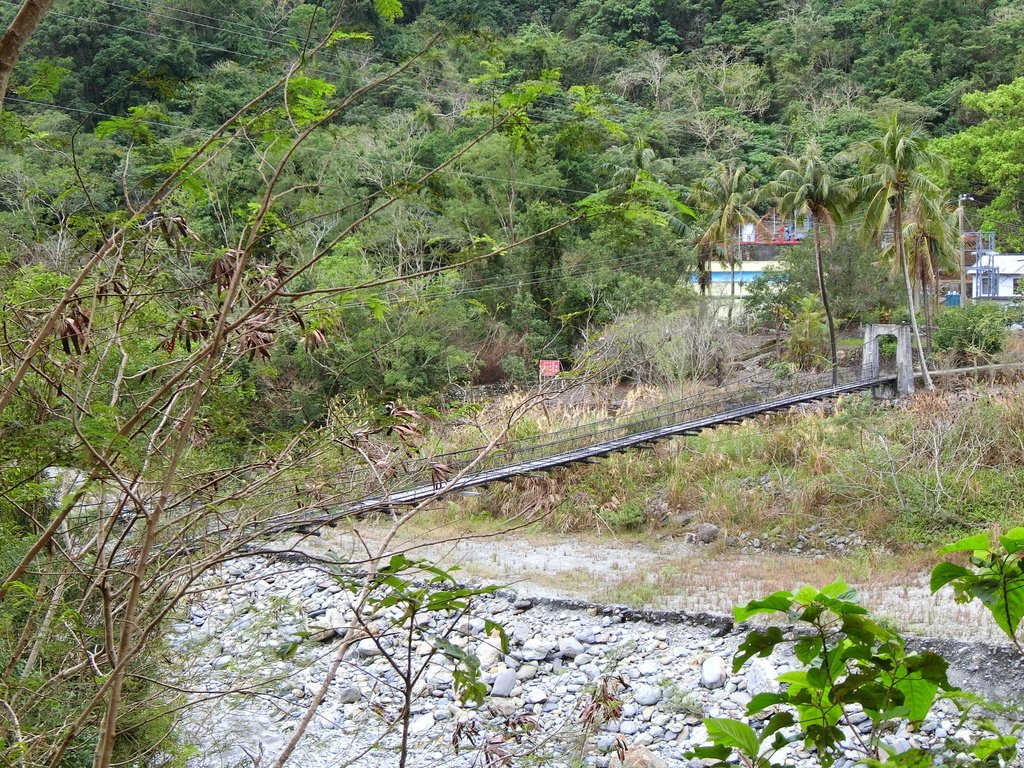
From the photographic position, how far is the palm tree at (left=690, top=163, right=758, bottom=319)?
15.9 metres

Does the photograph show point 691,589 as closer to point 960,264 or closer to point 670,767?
point 670,767

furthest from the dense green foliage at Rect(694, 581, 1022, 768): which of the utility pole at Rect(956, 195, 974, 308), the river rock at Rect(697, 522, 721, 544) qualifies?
the utility pole at Rect(956, 195, 974, 308)

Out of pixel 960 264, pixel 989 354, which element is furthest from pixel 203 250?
pixel 960 264

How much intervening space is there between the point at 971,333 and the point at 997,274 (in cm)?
556

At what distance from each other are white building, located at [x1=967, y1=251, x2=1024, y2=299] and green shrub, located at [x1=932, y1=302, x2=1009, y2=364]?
13.3 ft

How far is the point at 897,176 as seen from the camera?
13.1 metres

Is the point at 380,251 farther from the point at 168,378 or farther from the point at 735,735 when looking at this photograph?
the point at 735,735

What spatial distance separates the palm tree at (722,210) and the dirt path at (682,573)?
8509mm

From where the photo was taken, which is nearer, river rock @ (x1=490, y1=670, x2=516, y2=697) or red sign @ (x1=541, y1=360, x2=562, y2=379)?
red sign @ (x1=541, y1=360, x2=562, y2=379)

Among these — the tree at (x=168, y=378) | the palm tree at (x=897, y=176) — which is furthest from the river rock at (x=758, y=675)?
the palm tree at (x=897, y=176)

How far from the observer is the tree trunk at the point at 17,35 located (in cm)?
83

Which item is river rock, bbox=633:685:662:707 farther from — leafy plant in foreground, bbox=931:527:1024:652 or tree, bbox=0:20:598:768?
leafy plant in foreground, bbox=931:527:1024:652

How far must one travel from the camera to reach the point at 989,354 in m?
13.5

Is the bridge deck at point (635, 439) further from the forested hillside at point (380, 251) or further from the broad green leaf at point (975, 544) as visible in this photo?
the broad green leaf at point (975, 544)
